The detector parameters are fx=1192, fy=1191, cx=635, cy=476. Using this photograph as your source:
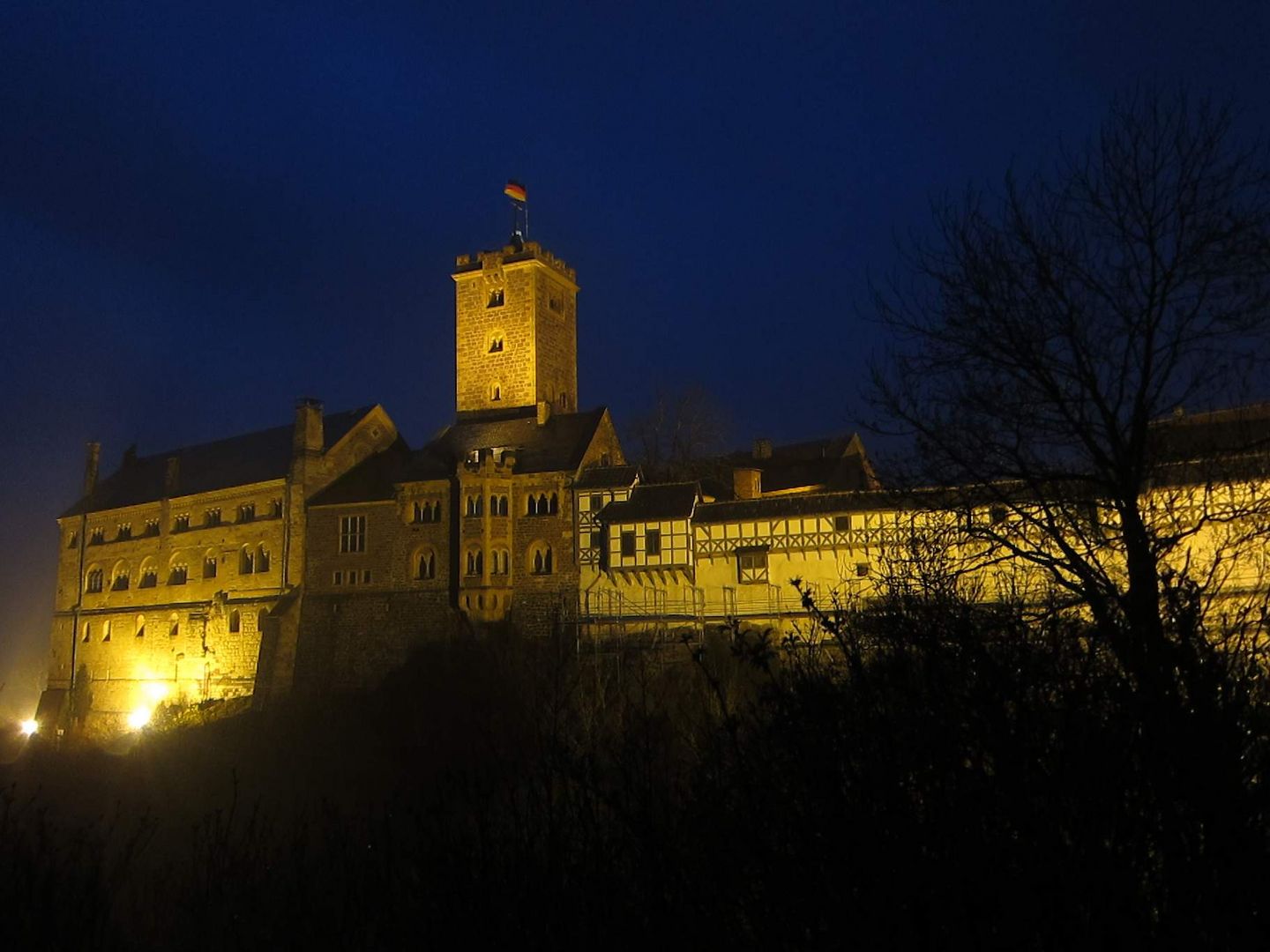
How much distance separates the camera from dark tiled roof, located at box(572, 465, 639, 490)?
40.5 meters

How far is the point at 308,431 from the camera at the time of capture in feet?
156

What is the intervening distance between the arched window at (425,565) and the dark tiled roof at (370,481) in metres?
2.77

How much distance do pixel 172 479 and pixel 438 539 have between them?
18254 millimetres

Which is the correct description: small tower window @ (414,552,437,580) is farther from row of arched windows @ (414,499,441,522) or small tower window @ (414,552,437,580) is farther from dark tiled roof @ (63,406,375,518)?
dark tiled roof @ (63,406,375,518)

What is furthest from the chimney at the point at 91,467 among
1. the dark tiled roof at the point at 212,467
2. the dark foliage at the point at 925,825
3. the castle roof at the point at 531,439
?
the dark foliage at the point at 925,825

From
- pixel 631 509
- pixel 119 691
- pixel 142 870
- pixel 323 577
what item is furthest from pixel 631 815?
pixel 119 691

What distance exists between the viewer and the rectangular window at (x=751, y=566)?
36594 millimetres

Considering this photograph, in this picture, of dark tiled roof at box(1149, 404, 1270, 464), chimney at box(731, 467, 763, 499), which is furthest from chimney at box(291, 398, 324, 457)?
dark tiled roof at box(1149, 404, 1270, 464)

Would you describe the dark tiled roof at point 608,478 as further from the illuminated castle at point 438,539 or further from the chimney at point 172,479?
the chimney at point 172,479

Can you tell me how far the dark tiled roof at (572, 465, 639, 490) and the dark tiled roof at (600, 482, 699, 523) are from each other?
64cm

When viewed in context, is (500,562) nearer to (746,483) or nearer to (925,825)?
(746,483)

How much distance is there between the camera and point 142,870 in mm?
19766

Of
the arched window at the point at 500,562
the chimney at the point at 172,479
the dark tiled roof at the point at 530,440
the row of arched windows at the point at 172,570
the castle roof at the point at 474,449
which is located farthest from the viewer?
the chimney at the point at 172,479

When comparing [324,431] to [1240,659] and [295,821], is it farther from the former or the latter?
[1240,659]
